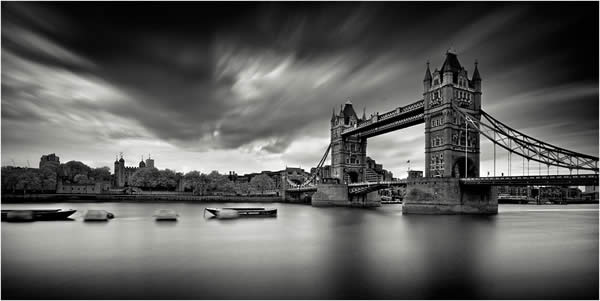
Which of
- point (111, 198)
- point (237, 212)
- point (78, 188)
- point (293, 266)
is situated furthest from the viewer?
point (78, 188)

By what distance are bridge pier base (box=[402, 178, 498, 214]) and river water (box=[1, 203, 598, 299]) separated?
1455cm

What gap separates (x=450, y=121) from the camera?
1758 inches

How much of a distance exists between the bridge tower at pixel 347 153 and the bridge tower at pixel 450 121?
1118 inches

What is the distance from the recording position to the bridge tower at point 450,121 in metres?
44.6

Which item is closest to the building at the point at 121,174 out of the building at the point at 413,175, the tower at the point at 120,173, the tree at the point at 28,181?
the tower at the point at 120,173

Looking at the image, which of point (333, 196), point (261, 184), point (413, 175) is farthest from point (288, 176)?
point (413, 175)

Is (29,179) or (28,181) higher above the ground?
(29,179)

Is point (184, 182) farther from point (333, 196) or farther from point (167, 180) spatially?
point (333, 196)

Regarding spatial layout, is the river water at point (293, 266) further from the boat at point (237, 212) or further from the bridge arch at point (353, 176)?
the bridge arch at point (353, 176)

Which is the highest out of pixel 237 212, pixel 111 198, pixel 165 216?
pixel 165 216

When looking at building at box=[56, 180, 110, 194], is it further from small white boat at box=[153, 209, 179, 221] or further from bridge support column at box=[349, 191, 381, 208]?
bridge support column at box=[349, 191, 381, 208]

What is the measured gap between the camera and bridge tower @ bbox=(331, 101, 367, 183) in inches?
2965

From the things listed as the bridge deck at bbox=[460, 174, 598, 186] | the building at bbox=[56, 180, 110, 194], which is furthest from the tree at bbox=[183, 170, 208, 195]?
the bridge deck at bbox=[460, 174, 598, 186]

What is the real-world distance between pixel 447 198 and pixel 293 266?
30545mm
